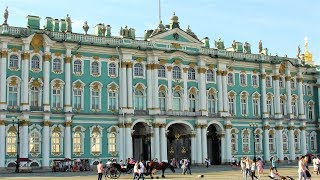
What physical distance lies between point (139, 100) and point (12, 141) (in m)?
15.3

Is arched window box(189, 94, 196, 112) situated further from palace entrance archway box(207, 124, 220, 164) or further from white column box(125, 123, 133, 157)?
white column box(125, 123, 133, 157)

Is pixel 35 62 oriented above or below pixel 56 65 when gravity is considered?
above

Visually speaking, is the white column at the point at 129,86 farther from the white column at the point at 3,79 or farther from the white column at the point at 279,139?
the white column at the point at 279,139

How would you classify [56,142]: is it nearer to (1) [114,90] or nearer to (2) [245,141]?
(1) [114,90]

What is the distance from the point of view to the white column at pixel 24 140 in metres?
55.2

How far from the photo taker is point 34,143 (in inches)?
2232

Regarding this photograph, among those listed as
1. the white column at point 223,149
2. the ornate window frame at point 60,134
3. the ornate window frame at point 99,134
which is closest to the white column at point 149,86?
the ornate window frame at point 99,134

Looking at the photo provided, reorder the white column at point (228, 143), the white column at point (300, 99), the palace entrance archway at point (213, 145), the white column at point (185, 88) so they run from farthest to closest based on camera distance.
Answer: the white column at point (300, 99), the palace entrance archway at point (213, 145), the white column at point (228, 143), the white column at point (185, 88)

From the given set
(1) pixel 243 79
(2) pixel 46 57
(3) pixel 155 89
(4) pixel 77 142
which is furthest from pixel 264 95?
(2) pixel 46 57

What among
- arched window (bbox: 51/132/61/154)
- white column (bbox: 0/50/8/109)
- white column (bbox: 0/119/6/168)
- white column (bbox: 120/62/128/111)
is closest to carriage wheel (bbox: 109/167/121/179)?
white column (bbox: 0/119/6/168)

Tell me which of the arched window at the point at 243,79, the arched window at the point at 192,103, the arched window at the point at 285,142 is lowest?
the arched window at the point at 285,142

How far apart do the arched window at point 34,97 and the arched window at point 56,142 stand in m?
3.62

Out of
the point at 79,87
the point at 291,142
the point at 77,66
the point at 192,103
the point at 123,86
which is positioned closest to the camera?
the point at 79,87

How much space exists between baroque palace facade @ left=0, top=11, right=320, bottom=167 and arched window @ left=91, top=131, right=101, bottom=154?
0.36 ft
